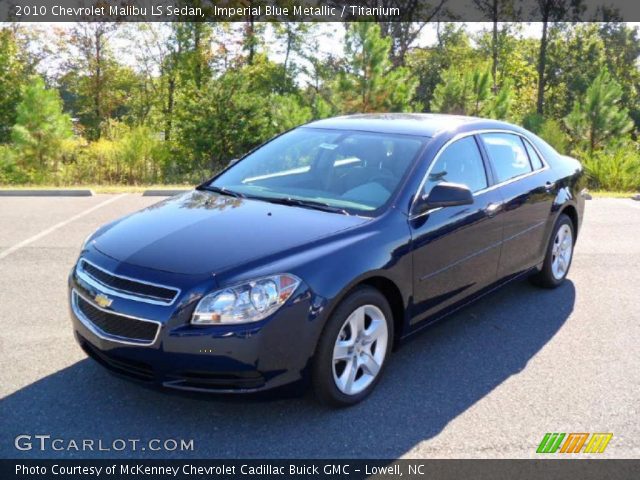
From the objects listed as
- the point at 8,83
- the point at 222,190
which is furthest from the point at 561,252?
→ the point at 8,83

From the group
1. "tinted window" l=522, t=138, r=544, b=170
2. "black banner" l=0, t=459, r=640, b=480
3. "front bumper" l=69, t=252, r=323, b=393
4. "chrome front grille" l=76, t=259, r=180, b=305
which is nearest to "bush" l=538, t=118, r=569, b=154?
"tinted window" l=522, t=138, r=544, b=170

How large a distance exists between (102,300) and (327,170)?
6.07ft

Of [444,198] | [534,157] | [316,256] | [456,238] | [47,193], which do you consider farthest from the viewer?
[47,193]

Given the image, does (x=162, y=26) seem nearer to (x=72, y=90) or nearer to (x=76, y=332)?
(x=72, y=90)

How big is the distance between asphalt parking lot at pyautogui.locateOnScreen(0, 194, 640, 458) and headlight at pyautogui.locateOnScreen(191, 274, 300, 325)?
447 millimetres

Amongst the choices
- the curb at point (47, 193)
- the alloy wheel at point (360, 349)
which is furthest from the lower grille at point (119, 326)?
the curb at point (47, 193)

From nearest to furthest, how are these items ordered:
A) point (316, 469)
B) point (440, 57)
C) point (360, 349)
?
point (316, 469) → point (360, 349) → point (440, 57)

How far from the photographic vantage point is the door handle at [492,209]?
15.0 ft

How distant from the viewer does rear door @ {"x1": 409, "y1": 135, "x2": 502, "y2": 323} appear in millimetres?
4012

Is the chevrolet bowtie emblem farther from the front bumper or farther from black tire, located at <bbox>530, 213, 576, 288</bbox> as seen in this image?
black tire, located at <bbox>530, 213, 576, 288</bbox>

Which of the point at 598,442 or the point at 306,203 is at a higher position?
the point at 306,203

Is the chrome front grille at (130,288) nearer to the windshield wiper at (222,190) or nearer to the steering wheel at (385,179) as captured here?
the windshield wiper at (222,190)

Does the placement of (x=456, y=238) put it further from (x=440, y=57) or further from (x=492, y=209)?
(x=440, y=57)

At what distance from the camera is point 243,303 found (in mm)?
3164
